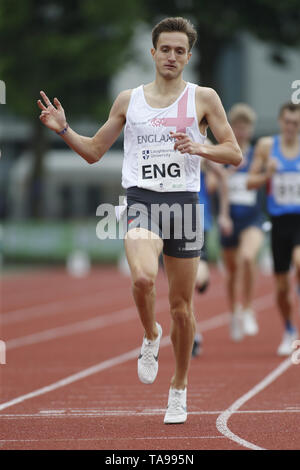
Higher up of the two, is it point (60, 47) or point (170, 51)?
point (60, 47)

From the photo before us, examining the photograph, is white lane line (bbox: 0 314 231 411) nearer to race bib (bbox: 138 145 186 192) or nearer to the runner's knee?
the runner's knee

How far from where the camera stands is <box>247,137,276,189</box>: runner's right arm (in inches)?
408

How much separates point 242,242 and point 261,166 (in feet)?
6.68

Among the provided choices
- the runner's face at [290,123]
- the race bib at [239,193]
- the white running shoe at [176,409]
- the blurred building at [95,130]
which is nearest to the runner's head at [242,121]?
the race bib at [239,193]

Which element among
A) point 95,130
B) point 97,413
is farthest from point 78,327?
point 95,130

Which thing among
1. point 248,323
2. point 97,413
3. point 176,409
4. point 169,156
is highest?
point 248,323

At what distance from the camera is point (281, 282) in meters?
10.8

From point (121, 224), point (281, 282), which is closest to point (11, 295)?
point (281, 282)

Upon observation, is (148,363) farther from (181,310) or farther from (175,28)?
→ (175,28)

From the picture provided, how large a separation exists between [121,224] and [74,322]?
9104mm

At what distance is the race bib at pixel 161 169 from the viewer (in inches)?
258

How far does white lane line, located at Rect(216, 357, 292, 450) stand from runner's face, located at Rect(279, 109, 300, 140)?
1.98 metres

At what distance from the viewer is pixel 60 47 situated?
107ft

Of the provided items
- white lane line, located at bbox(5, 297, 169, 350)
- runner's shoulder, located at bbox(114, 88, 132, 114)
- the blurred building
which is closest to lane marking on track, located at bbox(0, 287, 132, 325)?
white lane line, located at bbox(5, 297, 169, 350)
